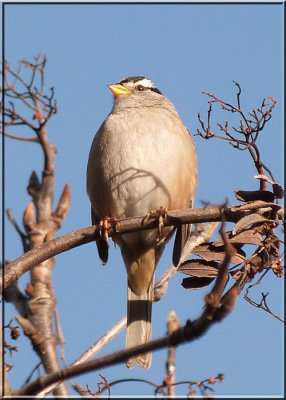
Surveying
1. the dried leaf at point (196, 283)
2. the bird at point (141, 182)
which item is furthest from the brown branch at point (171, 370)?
the bird at point (141, 182)

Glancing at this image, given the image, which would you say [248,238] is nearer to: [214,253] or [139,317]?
[214,253]

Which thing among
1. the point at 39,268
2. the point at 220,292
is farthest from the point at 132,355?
the point at 39,268

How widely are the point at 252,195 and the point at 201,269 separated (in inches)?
18.5

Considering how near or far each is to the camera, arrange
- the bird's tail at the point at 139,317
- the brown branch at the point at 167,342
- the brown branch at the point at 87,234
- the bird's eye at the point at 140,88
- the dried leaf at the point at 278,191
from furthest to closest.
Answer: the bird's eye at the point at 140,88 → the bird's tail at the point at 139,317 → the dried leaf at the point at 278,191 → the brown branch at the point at 87,234 → the brown branch at the point at 167,342

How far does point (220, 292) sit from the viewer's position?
1833mm

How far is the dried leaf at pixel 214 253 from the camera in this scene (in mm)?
3141

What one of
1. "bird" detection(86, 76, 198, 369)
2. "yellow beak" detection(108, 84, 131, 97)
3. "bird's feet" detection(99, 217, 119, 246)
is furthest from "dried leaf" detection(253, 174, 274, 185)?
"yellow beak" detection(108, 84, 131, 97)

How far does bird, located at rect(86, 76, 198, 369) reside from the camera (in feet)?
15.3

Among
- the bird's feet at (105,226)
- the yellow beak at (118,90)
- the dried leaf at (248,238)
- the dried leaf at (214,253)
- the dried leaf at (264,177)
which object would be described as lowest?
the dried leaf at (214,253)

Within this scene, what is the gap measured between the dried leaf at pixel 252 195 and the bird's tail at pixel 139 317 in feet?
5.03

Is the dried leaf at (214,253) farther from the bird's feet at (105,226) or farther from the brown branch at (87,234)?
the bird's feet at (105,226)

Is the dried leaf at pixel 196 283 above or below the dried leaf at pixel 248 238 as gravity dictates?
below

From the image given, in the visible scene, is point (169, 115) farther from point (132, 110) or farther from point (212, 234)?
point (212, 234)

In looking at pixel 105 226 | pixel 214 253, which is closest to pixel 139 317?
pixel 105 226
